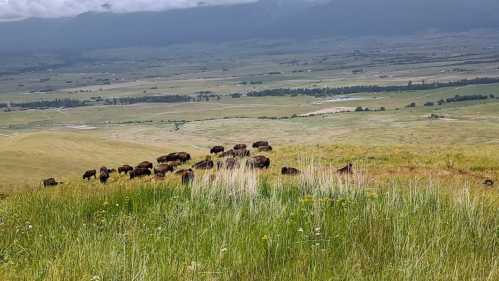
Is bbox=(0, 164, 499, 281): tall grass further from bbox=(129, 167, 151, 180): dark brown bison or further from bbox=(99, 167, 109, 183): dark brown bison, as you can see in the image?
bbox=(99, 167, 109, 183): dark brown bison

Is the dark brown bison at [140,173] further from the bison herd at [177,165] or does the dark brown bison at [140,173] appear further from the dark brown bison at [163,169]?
the dark brown bison at [163,169]

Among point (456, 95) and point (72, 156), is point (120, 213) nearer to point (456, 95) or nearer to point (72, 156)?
point (72, 156)

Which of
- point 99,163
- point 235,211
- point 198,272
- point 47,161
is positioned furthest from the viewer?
point 99,163

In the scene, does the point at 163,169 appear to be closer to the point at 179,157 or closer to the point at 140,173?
the point at 140,173

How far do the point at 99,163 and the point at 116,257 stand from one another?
1783 inches

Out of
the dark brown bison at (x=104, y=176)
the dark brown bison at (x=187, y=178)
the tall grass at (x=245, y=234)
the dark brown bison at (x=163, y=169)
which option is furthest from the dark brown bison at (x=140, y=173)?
the tall grass at (x=245, y=234)

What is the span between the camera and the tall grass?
6582 millimetres

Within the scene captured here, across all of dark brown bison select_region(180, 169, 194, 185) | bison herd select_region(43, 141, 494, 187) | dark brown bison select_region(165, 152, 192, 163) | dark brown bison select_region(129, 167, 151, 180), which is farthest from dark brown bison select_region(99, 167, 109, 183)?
dark brown bison select_region(180, 169, 194, 185)

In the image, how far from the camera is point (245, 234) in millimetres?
7816

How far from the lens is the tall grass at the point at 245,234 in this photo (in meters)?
6.58

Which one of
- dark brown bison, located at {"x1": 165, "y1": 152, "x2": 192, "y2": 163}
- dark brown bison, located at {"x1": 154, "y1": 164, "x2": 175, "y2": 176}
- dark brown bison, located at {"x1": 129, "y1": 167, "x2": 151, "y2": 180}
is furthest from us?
dark brown bison, located at {"x1": 165, "y1": 152, "x2": 192, "y2": 163}

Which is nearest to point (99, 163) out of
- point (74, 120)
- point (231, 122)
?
point (231, 122)

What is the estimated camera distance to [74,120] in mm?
186750

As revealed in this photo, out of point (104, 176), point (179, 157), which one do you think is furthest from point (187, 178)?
point (179, 157)
